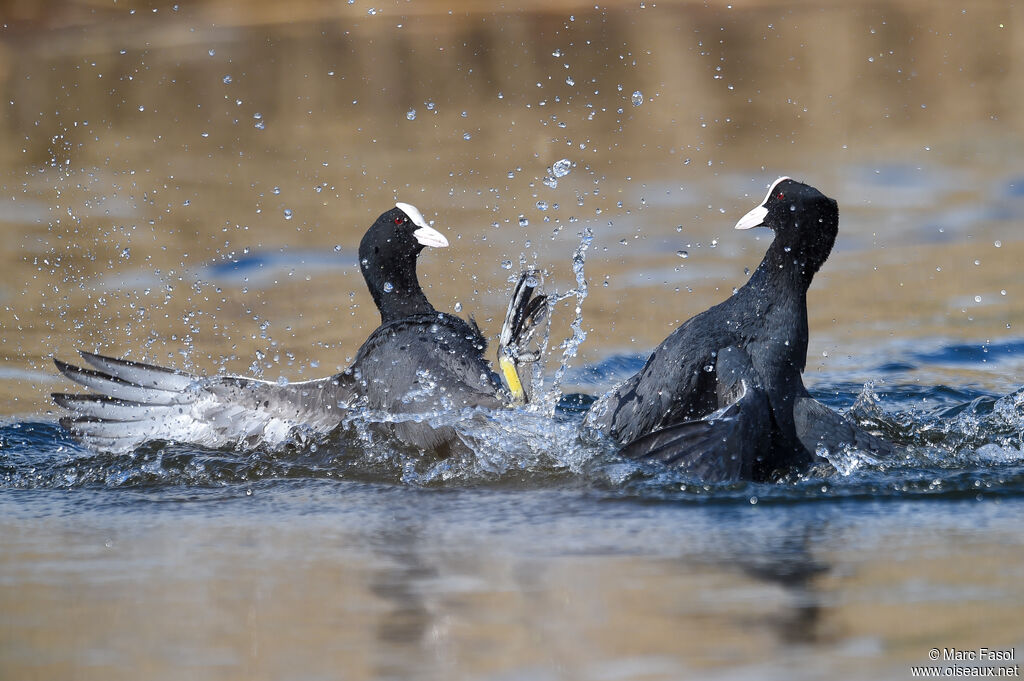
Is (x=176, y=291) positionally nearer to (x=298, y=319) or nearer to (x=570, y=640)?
(x=298, y=319)

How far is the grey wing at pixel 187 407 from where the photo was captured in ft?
14.9

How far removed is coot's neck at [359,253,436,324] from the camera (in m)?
4.87

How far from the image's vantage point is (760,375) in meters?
4.02

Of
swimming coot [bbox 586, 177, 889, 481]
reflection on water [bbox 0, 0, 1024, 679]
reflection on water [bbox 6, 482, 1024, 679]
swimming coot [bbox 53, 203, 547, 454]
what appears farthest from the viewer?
swimming coot [bbox 53, 203, 547, 454]

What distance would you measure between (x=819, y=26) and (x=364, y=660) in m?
10.9

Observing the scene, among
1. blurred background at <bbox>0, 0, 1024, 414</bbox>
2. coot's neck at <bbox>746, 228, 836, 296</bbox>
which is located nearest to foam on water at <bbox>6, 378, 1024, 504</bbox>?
coot's neck at <bbox>746, 228, 836, 296</bbox>

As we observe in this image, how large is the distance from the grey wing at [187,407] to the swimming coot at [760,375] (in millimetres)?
986

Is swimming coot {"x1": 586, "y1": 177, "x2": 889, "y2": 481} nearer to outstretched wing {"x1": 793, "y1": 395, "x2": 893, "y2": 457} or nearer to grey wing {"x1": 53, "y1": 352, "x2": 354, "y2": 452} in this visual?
outstretched wing {"x1": 793, "y1": 395, "x2": 893, "y2": 457}

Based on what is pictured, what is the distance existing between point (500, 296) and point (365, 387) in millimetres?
2135

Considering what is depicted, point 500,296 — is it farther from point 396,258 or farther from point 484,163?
point 484,163

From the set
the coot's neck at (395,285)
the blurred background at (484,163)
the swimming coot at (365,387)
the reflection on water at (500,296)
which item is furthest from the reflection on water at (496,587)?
the blurred background at (484,163)

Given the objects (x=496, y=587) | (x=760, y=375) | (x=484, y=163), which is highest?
(x=484, y=163)

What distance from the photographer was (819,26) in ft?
40.5

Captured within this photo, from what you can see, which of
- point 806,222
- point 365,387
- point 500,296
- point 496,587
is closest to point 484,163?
point 500,296
